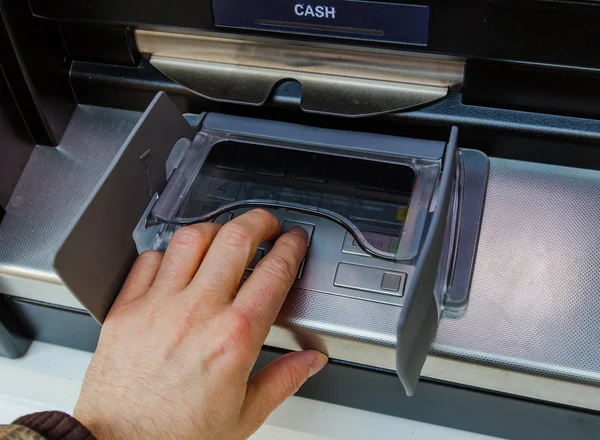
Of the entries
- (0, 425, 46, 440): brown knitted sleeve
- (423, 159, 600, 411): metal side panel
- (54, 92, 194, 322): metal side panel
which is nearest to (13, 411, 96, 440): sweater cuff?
(0, 425, 46, 440): brown knitted sleeve

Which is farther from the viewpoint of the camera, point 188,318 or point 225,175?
point 225,175

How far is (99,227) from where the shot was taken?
691mm

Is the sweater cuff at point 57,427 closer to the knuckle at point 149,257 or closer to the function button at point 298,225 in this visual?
the knuckle at point 149,257

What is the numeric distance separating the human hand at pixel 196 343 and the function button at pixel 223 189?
0.23ft

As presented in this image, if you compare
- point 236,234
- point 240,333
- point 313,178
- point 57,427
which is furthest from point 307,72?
point 57,427

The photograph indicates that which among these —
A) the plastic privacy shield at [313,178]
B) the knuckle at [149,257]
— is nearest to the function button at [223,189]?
the plastic privacy shield at [313,178]

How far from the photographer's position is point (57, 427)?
63 cm

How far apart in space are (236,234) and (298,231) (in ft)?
0.26

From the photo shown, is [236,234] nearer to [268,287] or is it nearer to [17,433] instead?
[268,287]

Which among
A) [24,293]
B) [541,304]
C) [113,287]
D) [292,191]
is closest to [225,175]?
[292,191]

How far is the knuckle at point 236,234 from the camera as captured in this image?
0.70 meters

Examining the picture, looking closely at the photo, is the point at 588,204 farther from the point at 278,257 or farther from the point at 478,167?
the point at 278,257

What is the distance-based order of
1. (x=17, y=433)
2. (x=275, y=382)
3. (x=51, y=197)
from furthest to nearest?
(x=51, y=197) < (x=275, y=382) < (x=17, y=433)

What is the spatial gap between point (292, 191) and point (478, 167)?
0.75 feet
